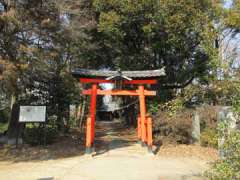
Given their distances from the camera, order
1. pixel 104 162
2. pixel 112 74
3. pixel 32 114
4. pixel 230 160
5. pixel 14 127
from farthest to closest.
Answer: pixel 14 127, pixel 32 114, pixel 112 74, pixel 104 162, pixel 230 160

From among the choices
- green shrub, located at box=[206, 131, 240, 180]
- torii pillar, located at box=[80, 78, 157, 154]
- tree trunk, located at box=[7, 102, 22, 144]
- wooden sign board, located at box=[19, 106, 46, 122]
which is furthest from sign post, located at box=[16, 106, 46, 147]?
green shrub, located at box=[206, 131, 240, 180]

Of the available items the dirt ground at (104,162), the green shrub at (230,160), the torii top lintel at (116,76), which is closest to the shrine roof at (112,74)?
the torii top lintel at (116,76)

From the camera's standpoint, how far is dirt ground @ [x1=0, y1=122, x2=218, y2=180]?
36.4ft

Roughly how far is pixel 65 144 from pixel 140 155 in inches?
182

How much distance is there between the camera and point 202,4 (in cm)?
2084

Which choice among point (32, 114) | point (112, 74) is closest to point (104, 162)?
point (112, 74)

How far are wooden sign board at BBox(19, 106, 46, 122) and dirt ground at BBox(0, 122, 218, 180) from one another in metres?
1.35

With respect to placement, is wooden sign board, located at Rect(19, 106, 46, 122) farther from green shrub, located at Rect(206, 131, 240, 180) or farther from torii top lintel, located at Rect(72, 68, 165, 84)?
green shrub, located at Rect(206, 131, 240, 180)

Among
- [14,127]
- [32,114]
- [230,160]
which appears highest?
[32,114]

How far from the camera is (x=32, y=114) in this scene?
56.5 ft

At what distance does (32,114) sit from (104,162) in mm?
5481

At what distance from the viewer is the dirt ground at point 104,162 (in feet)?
36.4

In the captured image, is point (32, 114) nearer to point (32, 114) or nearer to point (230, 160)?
point (32, 114)

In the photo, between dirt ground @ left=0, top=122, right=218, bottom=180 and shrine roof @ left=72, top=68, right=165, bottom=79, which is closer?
dirt ground @ left=0, top=122, right=218, bottom=180
